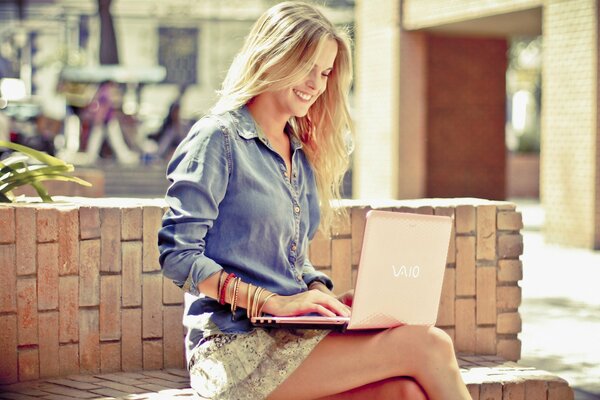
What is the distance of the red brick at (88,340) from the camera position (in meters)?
3.83

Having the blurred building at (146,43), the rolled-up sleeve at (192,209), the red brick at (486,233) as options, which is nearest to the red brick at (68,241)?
the rolled-up sleeve at (192,209)

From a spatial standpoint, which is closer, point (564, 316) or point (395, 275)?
point (395, 275)

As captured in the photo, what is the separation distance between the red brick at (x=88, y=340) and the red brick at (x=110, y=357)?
0.02 m

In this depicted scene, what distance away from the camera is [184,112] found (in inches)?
1378

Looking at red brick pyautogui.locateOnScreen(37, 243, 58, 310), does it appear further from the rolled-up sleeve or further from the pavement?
the pavement

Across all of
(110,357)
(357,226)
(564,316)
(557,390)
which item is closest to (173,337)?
(110,357)

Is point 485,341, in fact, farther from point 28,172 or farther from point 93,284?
point 28,172

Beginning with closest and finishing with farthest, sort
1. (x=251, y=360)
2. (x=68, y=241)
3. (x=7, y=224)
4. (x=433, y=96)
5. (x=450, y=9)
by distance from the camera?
(x=251, y=360)
(x=7, y=224)
(x=68, y=241)
(x=450, y=9)
(x=433, y=96)

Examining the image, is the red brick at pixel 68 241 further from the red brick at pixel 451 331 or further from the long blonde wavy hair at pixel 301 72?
the red brick at pixel 451 331

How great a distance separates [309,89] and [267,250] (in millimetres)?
486

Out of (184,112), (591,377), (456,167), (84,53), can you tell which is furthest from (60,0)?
(591,377)

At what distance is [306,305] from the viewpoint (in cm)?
293

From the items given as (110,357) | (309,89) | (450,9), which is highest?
(450,9)

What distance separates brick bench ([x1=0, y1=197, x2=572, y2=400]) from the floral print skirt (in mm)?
860
